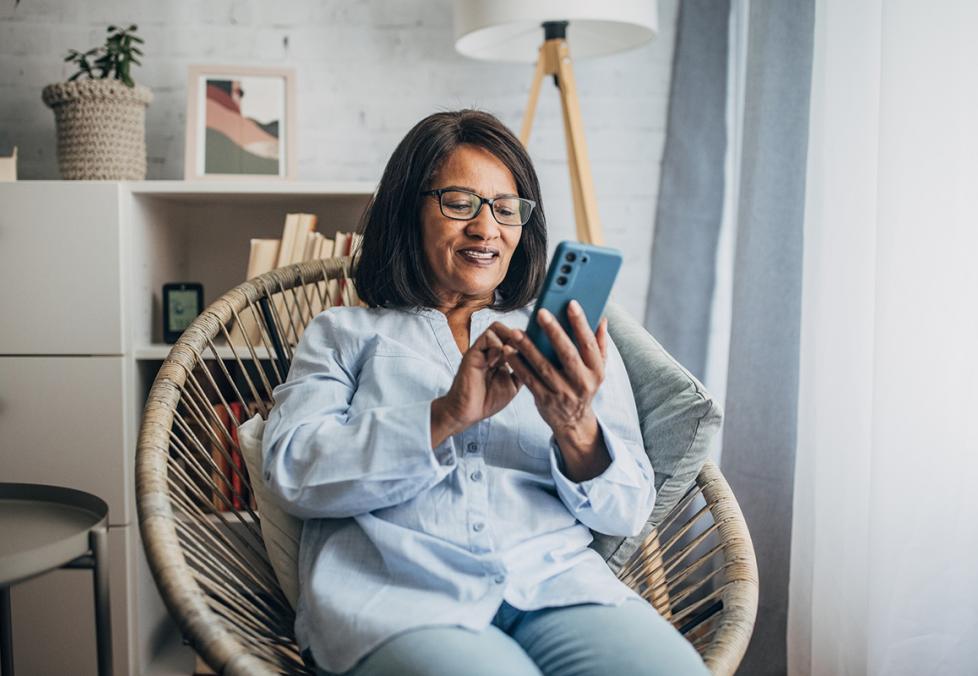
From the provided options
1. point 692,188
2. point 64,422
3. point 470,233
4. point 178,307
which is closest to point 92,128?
point 178,307

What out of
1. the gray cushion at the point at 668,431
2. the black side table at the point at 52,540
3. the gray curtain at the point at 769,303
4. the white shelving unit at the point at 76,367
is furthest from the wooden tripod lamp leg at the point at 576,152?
the black side table at the point at 52,540

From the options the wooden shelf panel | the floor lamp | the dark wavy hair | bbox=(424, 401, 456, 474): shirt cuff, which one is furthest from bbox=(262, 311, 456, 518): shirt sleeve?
the floor lamp

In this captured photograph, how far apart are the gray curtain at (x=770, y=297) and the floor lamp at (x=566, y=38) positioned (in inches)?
11.3

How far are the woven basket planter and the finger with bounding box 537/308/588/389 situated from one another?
129cm

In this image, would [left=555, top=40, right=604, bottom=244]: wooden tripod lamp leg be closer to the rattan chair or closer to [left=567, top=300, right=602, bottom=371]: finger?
the rattan chair

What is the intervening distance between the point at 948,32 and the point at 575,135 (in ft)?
2.58

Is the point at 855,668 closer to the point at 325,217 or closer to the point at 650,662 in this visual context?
the point at 650,662

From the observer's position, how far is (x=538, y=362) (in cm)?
98

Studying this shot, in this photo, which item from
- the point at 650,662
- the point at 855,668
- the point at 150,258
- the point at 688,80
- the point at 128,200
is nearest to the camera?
the point at 650,662

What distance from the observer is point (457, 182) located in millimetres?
1236

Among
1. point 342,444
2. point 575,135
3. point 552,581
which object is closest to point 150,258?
→ point 575,135

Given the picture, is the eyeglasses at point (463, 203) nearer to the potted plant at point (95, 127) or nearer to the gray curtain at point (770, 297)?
the gray curtain at point (770, 297)

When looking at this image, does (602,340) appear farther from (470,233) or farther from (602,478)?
(470,233)

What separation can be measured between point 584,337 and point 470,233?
0.31 m
